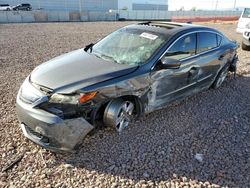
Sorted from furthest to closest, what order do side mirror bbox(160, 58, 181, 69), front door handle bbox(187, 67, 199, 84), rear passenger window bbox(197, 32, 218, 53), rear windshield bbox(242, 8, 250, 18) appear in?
rear windshield bbox(242, 8, 250, 18) < rear passenger window bbox(197, 32, 218, 53) < front door handle bbox(187, 67, 199, 84) < side mirror bbox(160, 58, 181, 69)

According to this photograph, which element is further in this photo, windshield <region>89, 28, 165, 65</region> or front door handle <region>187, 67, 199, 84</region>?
front door handle <region>187, 67, 199, 84</region>

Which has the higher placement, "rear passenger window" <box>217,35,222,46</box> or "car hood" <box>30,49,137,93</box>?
"rear passenger window" <box>217,35,222,46</box>

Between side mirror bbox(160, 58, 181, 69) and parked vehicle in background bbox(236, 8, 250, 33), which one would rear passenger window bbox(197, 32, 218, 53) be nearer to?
side mirror bbox(160, 58, 181, 69)

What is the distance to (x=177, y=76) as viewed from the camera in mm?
3957

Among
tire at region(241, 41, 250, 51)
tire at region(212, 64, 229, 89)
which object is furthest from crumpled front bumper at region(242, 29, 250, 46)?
tire at region(212, 64, 229, 89)

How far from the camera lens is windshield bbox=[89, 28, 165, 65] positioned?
143 inches

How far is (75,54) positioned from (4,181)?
2.23 metres

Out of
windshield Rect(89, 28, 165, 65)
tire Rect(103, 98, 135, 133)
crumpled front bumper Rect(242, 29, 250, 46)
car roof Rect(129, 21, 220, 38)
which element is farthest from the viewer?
crumpled front bumper Rect(242, 29, 250, 46)

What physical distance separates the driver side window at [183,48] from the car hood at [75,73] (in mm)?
814

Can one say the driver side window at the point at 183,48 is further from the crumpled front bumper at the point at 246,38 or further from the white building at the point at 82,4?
the white building at the point at 82,4

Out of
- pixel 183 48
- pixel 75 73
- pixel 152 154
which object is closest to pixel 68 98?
pixel 75 73

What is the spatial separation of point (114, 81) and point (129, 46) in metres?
1.05

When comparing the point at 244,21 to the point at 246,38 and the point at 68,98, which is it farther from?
the point at 68,98

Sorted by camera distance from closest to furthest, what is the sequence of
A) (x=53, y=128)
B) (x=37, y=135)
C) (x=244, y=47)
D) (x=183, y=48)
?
1. (x=53, y=128)
2. (x=37, y=135)
3. (x=183, y=48)
4. (x=244, y=47)
